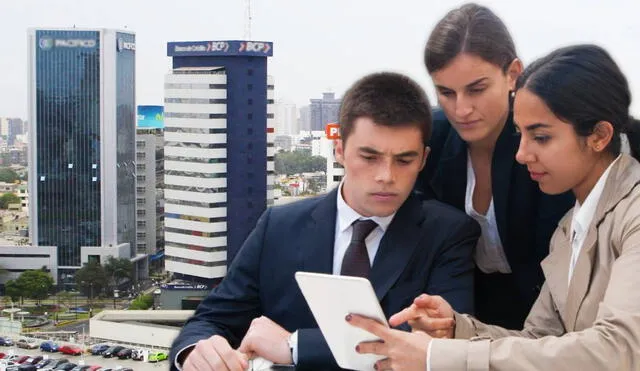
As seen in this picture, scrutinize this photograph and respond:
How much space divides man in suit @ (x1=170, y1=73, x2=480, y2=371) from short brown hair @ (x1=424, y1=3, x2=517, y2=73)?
0.08 m

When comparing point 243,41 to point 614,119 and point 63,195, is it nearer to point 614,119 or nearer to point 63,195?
point 63,195

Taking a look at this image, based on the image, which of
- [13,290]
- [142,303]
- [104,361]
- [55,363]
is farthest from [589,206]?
[13,290]

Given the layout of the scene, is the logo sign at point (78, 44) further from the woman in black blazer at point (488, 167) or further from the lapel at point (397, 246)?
the lapel at point (397, 246)

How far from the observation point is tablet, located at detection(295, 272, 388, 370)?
2.46ft

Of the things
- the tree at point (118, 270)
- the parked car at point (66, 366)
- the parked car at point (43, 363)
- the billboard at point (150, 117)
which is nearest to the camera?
the parked car at point (66, 366)

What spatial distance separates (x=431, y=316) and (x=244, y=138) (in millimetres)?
13262

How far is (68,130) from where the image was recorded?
16078mm

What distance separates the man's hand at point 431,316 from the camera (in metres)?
0.89

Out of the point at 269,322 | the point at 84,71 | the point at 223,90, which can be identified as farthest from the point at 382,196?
the point at 84,71

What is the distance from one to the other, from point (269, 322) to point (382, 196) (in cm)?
19

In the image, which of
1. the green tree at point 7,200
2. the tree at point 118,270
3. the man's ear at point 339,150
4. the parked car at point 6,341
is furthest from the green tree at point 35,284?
the man's ear at point 339,150

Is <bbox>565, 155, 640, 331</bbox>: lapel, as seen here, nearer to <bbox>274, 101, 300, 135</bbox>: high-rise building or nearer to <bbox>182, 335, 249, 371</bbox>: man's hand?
<bbox>182, 335, 249, 371</bbox>: man's hand

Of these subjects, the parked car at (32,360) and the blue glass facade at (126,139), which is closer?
the parked car at (32,360)

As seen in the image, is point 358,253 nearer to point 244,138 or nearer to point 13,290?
point 244,138
